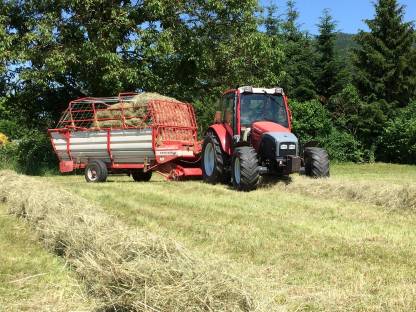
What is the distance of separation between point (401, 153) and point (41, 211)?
20025 millimetres

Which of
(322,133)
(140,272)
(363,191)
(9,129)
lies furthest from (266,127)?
(9,129)

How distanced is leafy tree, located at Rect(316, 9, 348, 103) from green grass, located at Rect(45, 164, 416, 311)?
18.7 m

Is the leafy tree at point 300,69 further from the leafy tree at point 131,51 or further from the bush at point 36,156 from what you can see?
the bush at point 36,156

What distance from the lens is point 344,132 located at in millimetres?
24891

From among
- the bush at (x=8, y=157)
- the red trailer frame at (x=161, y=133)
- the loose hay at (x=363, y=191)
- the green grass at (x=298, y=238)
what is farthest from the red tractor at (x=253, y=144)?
the bush at (x=8, y=157)

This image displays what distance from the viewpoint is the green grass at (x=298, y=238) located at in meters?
4.09

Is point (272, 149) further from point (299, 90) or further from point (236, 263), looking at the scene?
point (299, 90)

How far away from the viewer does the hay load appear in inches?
530

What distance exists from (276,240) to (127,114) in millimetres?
8286

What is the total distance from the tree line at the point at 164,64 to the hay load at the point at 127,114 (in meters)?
3.92

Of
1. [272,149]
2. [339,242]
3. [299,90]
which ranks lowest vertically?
[339,242]

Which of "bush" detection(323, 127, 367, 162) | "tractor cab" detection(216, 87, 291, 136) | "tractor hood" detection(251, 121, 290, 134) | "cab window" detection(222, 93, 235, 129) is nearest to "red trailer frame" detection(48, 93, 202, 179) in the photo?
"cab window" detection(222, 93, 235, 129)

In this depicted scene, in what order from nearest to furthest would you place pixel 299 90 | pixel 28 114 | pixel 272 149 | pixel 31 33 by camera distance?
pixel 272 149, pixel 31 33, pixel 28 114, pixel 299 90

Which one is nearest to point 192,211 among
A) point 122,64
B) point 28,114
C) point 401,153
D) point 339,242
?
point 339,242
